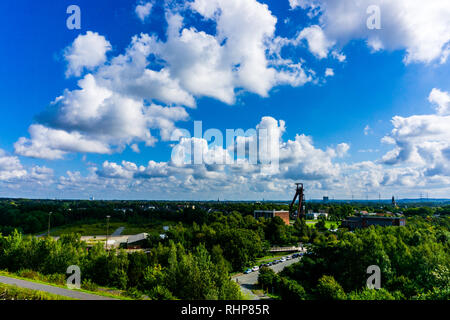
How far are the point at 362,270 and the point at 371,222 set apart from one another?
194ft

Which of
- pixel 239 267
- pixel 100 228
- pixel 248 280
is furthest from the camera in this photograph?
pixel 100 228

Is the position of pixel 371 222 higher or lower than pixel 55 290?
lower

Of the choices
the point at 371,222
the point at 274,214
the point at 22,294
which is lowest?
the point at 371,222

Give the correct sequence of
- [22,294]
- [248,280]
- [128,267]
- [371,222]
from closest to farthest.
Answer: [22,294] → [128,267] → [248,280] → [371,222]

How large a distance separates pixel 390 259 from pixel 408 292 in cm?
785

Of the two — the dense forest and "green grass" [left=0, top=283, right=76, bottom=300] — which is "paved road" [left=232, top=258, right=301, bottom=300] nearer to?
the dense forest

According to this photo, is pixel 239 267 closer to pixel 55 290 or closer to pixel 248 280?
pixel 248 280

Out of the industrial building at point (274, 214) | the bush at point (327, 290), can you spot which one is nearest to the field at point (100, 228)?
the industrial building at point (274, 214)

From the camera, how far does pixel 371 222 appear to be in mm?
90250

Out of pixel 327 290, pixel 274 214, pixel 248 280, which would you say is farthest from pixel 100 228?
pixel 327 290
